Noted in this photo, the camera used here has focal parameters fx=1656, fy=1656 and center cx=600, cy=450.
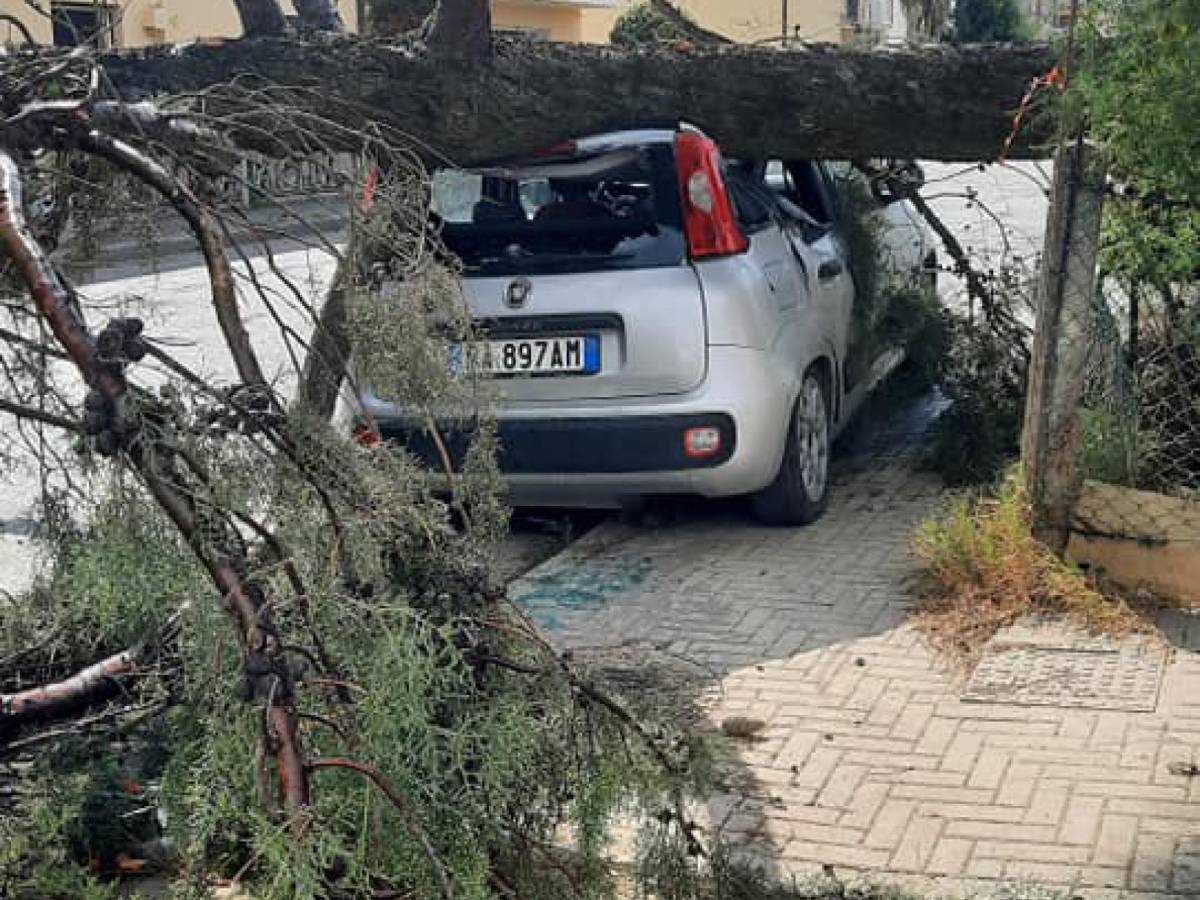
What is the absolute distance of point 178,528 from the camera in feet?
7.66

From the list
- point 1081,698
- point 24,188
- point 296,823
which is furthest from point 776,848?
point 24,188

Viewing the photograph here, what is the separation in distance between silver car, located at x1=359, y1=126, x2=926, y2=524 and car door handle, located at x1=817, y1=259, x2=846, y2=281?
0.64m

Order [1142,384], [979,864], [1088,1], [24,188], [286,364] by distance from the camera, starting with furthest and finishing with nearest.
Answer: [1142,384], [1088,1], [979,864], [286,364], [24,188]

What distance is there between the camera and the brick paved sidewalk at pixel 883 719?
416 centimetres

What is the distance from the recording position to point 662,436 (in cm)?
654

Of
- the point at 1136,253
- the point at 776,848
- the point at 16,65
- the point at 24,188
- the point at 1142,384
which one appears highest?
the point at 16,65

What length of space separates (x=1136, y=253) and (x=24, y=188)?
4420 mm

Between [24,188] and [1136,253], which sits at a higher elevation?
[24,188]

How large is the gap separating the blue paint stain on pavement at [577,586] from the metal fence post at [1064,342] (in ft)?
5.30

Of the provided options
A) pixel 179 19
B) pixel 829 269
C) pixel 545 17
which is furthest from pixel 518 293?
pixel 545 17

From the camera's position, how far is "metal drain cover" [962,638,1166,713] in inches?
200

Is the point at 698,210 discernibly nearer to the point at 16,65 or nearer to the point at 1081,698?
the point at 1081,698

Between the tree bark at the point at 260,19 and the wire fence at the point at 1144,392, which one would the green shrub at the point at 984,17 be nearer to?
the tree bark at the point at 260,19

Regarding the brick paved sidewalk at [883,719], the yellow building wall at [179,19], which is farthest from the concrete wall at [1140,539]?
the yellow building wall at [179,19]
